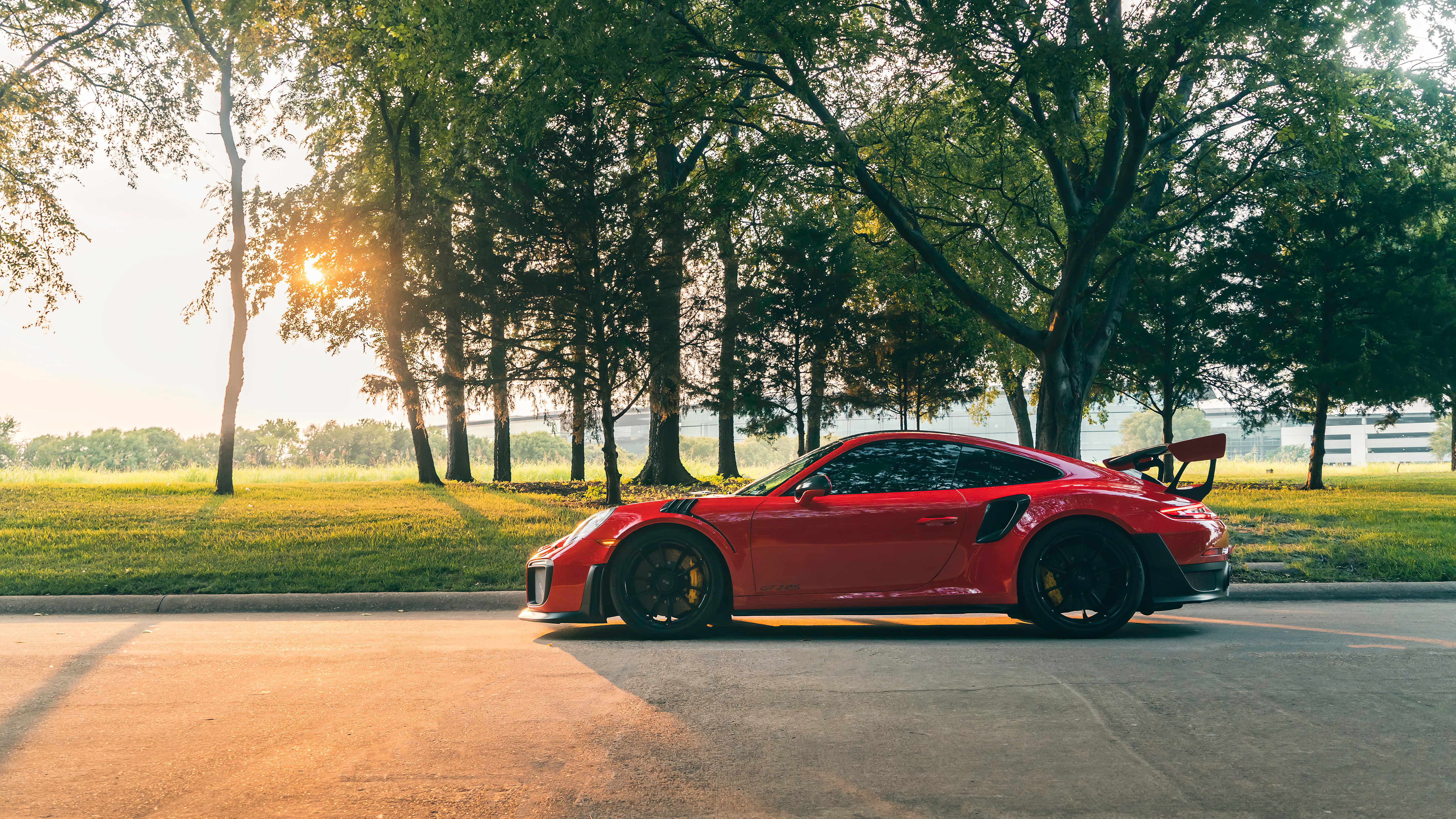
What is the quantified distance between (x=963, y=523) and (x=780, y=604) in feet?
4.31

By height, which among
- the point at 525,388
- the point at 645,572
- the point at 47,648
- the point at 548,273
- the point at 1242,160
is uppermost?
the point at 1242,160

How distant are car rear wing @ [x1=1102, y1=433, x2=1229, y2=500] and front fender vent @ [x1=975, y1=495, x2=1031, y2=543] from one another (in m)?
0.82

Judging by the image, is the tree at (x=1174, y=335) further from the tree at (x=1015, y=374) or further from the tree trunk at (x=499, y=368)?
the tree trunk at (x=499, y=368)

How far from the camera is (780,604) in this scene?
6684mm

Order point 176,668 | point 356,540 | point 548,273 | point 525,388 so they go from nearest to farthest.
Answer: point 176,668, point 356,540, point 548,273, point 525,388

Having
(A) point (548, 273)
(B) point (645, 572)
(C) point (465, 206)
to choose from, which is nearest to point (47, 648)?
(B) point (645, 572)

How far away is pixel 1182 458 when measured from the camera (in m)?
6.97

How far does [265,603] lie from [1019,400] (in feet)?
102

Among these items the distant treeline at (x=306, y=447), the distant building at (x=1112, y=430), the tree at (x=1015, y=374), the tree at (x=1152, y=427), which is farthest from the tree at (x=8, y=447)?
the tree at (x=1152, y=427)

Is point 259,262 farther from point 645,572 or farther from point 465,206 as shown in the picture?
point 645,572

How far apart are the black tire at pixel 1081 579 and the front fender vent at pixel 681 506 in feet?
7.26

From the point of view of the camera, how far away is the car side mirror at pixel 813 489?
6559mm

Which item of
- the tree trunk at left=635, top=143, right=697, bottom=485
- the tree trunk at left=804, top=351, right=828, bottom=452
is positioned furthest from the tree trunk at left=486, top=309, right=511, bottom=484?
the tree trunk at left=804, top=351, right=828, bottom=452

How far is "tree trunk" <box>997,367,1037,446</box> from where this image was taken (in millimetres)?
34062
